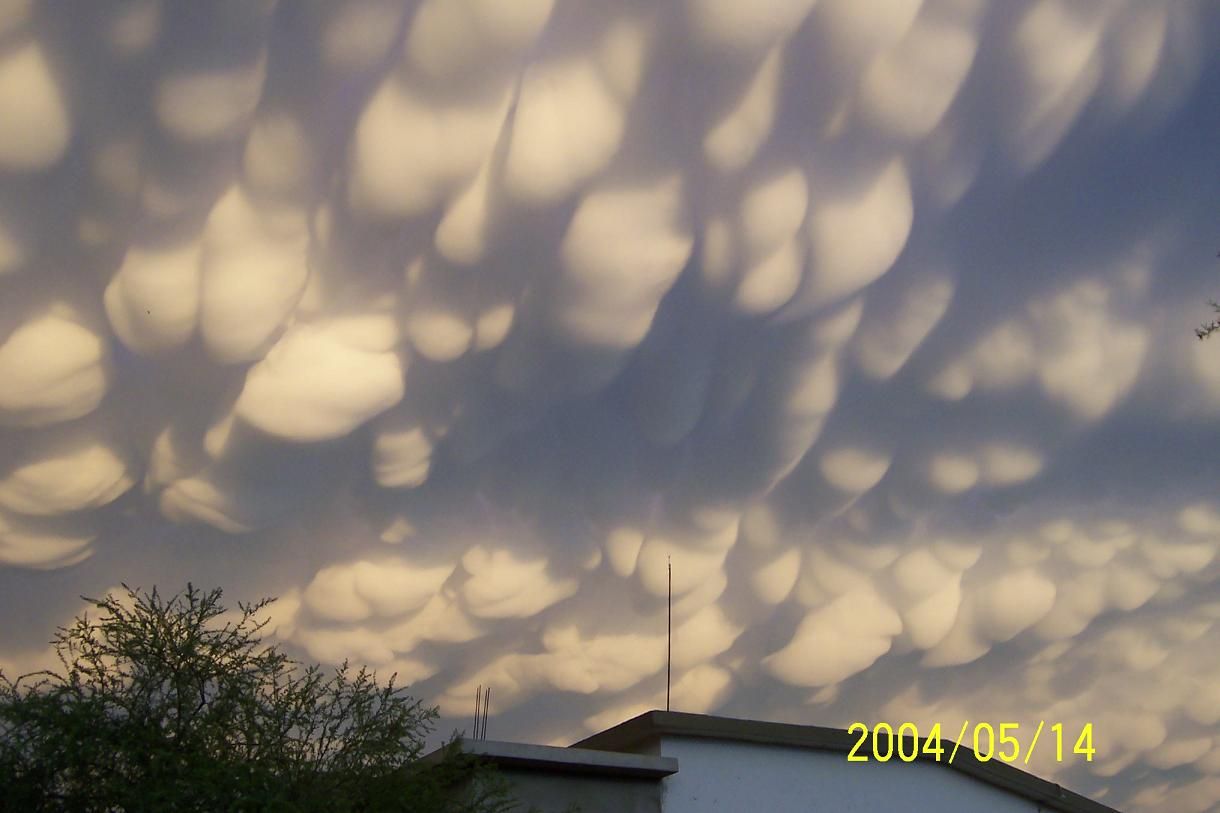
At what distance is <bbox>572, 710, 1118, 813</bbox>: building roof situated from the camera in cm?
2111

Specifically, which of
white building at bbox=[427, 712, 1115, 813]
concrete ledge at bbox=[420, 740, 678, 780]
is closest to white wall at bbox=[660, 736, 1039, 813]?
white building at bbox=[427, 712, 1115, 813]

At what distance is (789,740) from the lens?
2258 cm

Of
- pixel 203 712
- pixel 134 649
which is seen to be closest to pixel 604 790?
pixel 203 712

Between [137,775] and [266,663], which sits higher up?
[266,663]

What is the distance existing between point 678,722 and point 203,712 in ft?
28.1

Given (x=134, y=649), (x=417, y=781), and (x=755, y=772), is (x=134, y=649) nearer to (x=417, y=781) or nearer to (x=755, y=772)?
(x=417, y=781)

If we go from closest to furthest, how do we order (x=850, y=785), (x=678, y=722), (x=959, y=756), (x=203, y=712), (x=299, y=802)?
(x=299, y=802), (x=203, y=712), (x=678, y=722), (x=850, y=785), (x=959, y=756)

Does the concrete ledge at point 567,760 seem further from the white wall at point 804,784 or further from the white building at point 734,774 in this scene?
the white wall at point 804,784

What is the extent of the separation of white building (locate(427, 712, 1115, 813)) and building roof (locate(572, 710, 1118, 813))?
0.02 metres

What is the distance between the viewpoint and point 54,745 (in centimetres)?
1641

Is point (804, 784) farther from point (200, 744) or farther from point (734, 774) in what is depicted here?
point (200, 744)

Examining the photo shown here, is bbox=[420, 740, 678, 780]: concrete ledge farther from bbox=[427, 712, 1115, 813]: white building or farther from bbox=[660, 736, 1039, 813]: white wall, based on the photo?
bbox=[660, 736, 1039, 813]: white wall

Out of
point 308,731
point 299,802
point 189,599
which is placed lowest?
point 299,802

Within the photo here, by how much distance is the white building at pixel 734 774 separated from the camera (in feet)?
64.6
